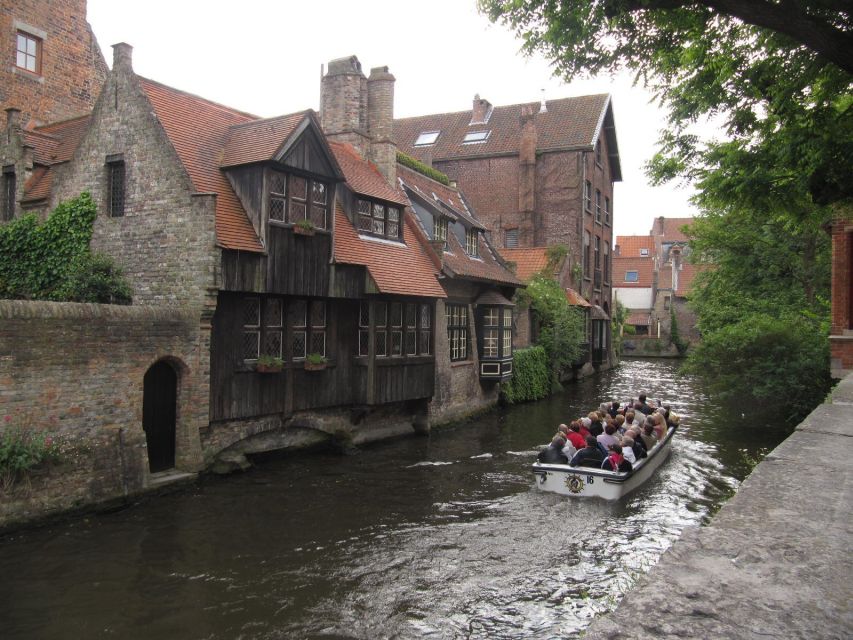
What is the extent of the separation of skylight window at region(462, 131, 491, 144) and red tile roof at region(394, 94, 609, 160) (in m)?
0.28

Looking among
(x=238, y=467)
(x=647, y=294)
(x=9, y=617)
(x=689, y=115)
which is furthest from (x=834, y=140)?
(x=647, y=294)

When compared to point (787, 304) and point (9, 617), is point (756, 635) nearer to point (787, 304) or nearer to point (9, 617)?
point (9, 617)

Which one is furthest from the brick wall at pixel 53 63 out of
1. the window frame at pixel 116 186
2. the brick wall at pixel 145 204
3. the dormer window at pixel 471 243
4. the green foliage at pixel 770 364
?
the green foliage at pixel 770 364

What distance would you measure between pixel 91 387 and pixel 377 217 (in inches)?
365

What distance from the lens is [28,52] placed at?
926 inches

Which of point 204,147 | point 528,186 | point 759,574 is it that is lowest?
point 759,574

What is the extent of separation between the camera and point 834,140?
23.2ft

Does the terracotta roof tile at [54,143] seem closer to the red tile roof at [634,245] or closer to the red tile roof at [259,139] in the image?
the red tile roof at [259,139]

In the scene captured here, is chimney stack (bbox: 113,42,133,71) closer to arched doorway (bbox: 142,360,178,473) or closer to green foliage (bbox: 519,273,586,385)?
arched doorway (bbox: 142,360,178,473)

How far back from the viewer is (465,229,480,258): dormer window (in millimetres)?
25094

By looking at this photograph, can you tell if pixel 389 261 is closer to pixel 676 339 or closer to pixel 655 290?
pixel 676 339

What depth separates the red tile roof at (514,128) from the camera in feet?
124

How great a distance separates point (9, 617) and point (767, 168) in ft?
36.0

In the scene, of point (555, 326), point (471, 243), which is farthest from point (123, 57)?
point (555, 326)
